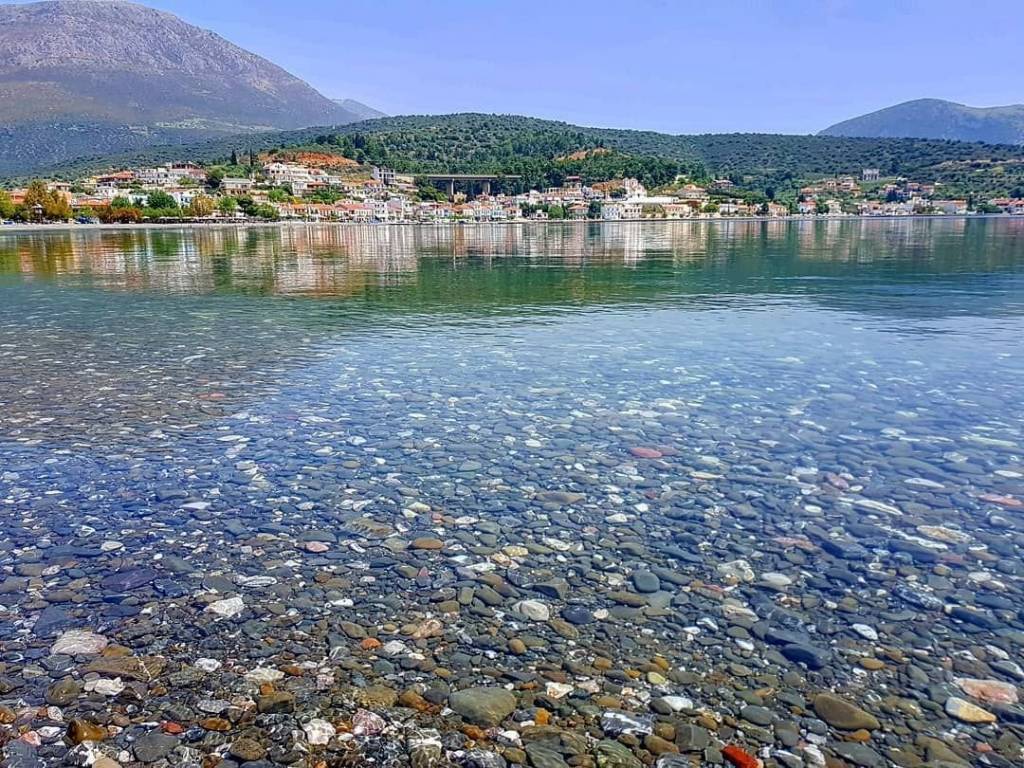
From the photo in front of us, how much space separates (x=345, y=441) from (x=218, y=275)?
28870mm

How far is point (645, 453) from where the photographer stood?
9.15m

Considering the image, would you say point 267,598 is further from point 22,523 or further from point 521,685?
point 22,523

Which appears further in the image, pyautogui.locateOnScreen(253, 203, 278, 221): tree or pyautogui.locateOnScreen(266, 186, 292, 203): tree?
pyautogui.locateOnScreen(266, 186, 292, 203): tree

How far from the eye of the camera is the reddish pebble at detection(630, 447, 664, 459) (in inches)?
356

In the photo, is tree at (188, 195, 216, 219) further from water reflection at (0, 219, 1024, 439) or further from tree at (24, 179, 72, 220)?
water reflection at (0, 219, 1024, 439)

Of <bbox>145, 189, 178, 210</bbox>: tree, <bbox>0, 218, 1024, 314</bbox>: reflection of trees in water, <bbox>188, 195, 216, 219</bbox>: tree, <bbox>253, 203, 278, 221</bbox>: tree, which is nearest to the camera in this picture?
<bbox>0, 218, 1024, 314</bbox>: reflection of trees in water

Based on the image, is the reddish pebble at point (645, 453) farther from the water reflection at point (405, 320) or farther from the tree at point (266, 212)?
the tree at point (266, 212)

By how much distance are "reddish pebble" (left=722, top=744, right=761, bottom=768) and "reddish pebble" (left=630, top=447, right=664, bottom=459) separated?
496 cm

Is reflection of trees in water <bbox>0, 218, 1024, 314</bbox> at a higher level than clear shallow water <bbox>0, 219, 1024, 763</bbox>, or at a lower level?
higher

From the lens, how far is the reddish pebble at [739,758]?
4.09 m

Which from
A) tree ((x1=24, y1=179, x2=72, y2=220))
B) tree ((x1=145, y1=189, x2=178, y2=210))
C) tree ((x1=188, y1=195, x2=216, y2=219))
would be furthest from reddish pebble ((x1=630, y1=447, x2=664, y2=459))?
tree ((x1=145, y1=189, x2=178, y2=210))

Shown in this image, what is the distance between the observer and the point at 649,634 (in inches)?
211

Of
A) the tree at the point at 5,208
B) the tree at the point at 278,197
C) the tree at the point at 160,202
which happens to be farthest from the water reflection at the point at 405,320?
the tree at the point at 278,197

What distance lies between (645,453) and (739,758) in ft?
17.0
